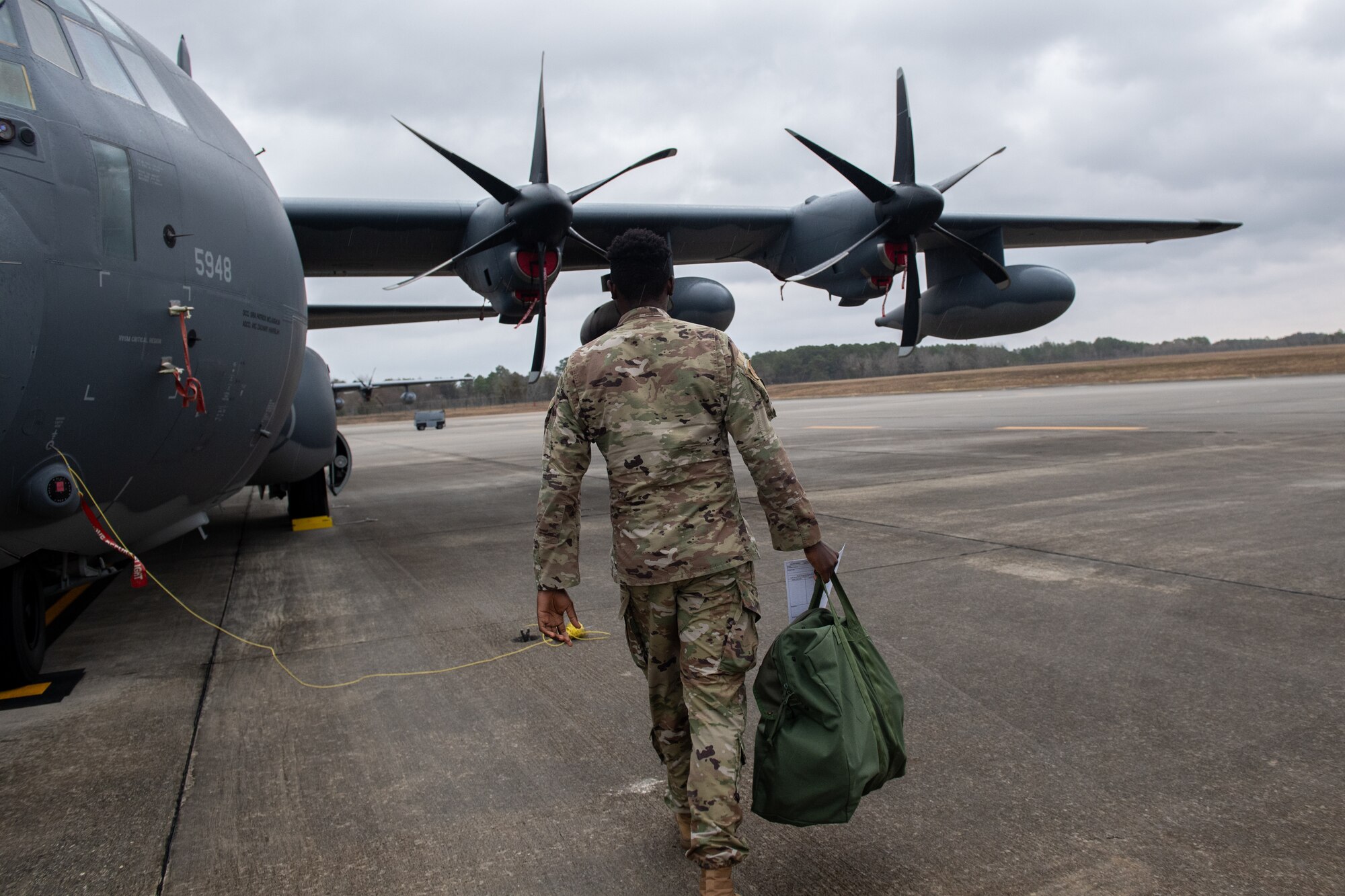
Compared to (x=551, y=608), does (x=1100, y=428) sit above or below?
below

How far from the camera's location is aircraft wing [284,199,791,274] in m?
10.5

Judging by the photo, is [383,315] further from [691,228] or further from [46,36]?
[46,36]

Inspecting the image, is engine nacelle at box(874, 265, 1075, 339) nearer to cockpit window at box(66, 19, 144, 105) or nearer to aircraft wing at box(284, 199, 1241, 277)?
aircraft wing at box(284, 199, 1241, 277)

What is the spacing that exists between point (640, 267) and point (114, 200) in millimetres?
3122

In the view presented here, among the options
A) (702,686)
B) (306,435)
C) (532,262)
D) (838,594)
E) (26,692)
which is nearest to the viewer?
(702,686)

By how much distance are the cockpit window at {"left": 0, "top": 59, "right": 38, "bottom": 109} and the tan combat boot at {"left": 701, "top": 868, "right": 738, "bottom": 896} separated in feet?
14.3

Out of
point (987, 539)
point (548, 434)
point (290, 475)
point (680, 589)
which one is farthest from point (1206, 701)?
point (290, 475)

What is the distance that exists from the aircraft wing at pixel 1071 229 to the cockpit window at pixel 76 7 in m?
10.3

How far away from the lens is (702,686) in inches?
101

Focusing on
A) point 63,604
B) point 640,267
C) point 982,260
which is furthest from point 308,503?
point 982,260

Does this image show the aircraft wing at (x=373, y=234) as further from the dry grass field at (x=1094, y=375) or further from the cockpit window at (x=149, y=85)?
the dry grass field at (x=1094, y=375)

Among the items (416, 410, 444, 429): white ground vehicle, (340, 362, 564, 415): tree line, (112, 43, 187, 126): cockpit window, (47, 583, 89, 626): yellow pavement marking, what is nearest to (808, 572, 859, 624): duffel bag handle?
(112, 43, 187, 126): cockpit window

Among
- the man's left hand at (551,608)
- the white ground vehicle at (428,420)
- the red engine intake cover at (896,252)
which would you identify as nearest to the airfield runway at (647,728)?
the man's left hand at (551,608)

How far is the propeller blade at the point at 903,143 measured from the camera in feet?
39.2
